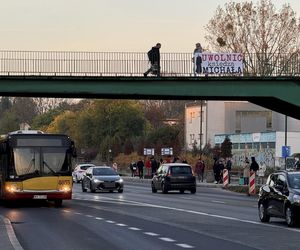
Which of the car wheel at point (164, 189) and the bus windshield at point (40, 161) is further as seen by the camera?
the car wheel at point (164, 189)

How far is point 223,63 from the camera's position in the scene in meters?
41.3

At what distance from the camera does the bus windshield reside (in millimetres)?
31906

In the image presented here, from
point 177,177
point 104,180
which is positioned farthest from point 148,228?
point 104,180

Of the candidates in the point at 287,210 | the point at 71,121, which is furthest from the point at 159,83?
the point at 71,121

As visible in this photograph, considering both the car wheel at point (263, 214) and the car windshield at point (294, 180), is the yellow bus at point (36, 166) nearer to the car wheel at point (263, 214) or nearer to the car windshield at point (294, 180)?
the car wheel at point (263, 214)

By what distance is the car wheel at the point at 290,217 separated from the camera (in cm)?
2169

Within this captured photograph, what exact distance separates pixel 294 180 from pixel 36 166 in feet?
39.9

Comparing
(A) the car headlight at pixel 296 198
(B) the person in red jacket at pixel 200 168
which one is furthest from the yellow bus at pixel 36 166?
(B) the person in red jacket at pixel 200 168

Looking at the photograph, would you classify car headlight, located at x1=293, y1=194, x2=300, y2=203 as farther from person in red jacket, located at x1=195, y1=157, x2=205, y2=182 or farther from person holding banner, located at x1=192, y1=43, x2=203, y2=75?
person in red jacket, located at x1=195, y1=157, x2=205, y2=182

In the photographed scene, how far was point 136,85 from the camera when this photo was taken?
40375mm

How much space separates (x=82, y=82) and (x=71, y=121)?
9004cm

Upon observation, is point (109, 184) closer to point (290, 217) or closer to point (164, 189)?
point (164, 189)

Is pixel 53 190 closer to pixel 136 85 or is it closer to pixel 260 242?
pixel 136 85

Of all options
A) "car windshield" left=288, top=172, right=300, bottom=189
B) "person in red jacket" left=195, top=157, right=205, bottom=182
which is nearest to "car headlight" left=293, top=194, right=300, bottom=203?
Result: "car windshield" left=288, top=172, right=300, bottom=189
